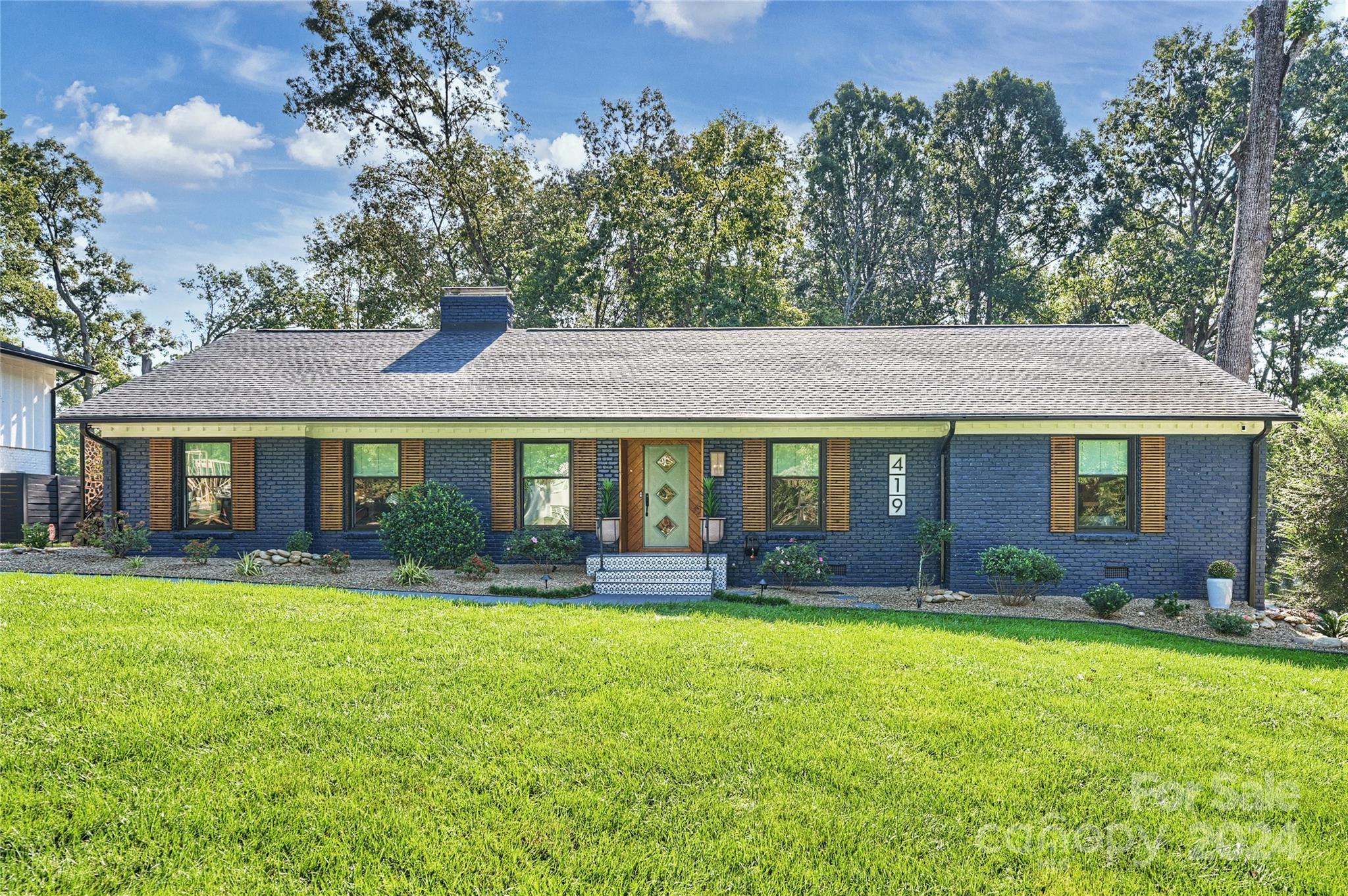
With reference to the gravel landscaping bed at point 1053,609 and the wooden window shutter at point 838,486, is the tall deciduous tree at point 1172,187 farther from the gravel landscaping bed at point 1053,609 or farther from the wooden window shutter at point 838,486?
the wooden window shutter at point 838,486

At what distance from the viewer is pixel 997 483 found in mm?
11289

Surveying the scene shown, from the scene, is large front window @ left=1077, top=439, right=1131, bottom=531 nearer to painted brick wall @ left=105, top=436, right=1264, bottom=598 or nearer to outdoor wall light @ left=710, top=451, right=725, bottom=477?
painted brick wall @ left=105, top=436, right=1264, bottom=598

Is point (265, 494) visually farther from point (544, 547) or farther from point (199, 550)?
point (544, 547)

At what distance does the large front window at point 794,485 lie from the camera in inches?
468

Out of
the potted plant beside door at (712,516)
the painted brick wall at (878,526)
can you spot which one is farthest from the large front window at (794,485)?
the potted plant beside door at (712,516)

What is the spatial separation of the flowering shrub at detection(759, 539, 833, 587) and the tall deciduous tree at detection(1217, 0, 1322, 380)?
11570 mm

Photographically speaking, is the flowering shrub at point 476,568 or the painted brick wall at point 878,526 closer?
the flowering shrub at point 476,568

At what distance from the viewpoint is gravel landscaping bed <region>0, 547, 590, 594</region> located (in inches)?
404

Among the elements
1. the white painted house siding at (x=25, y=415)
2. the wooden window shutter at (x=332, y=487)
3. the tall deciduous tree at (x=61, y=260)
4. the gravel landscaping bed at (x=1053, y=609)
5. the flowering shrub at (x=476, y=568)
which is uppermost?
the tall deciduous tree at (x=61, y=260)

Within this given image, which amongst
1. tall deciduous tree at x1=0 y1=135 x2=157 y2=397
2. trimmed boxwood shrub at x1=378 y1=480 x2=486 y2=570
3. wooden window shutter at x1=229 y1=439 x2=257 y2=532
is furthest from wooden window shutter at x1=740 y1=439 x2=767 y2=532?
tall deciduous tree at x1=0 y1=135 x2=157 y2=397

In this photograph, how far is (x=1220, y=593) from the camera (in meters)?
10.4

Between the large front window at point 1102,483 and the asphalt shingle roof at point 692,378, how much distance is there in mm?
693

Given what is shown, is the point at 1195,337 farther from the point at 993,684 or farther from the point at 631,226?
the point at 993,684

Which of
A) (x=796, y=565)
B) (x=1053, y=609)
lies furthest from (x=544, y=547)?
(x=1053, y=609)
